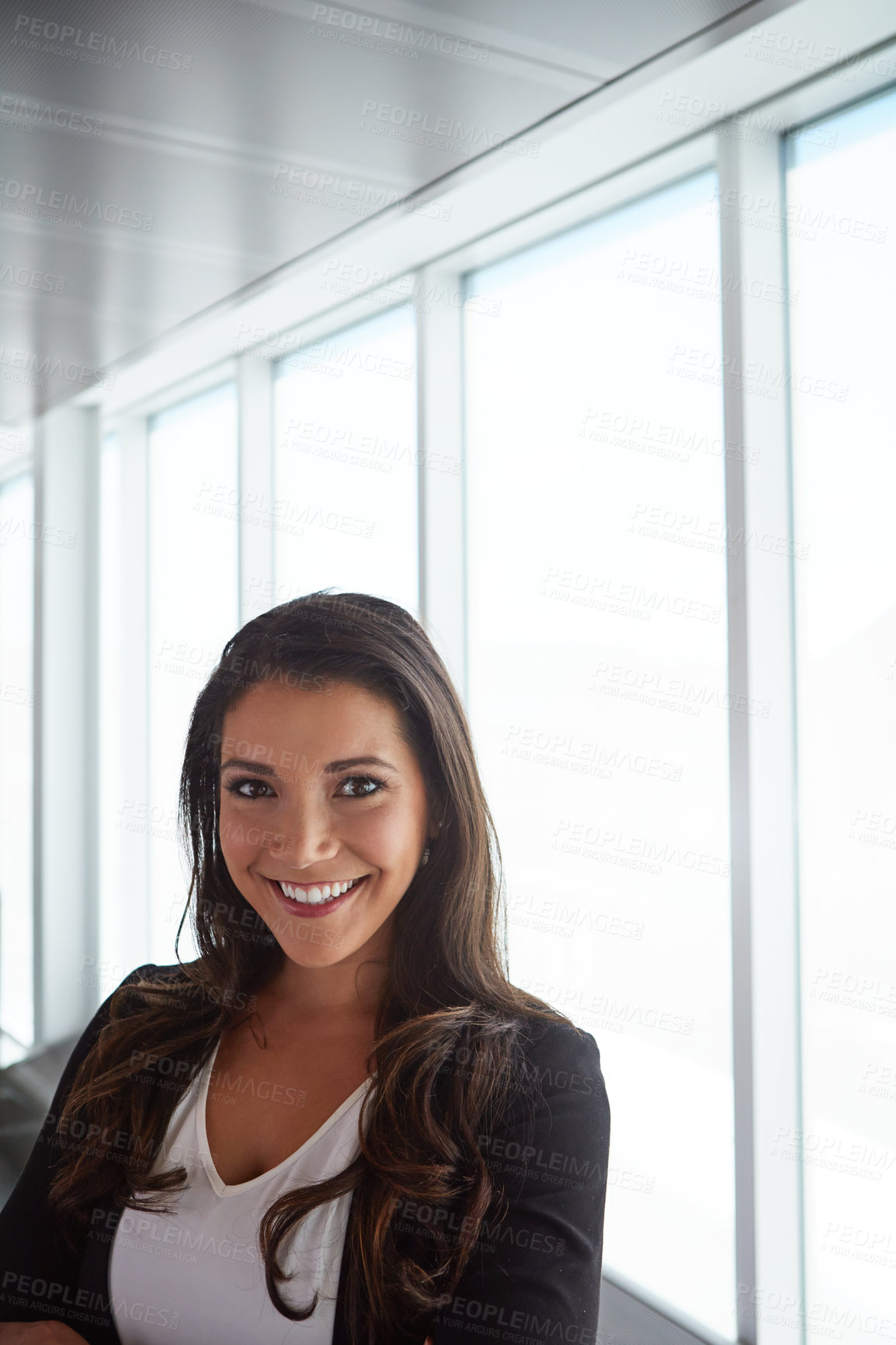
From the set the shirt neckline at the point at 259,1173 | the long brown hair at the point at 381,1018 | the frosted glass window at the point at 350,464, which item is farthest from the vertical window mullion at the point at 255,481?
the shirt neckline at the point at 259,1173

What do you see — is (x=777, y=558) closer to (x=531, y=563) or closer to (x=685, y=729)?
(x=685, y=729)

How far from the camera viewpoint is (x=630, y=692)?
7.42ft

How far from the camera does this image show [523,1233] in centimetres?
117

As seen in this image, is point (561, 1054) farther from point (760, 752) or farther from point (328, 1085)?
point (760, 752)

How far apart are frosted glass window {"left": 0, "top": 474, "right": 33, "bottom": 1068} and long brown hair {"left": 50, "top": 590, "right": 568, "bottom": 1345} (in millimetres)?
3189

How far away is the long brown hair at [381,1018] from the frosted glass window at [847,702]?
26.8 inches

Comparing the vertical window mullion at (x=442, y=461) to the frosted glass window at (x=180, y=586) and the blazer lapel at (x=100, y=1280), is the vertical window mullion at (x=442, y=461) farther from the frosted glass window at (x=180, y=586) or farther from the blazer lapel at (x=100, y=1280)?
the blazer lapel at (x=100, y=1280)

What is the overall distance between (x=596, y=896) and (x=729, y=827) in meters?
0.48

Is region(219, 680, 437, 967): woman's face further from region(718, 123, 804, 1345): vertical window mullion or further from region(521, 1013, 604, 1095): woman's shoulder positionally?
region(718, 123, 804, 1345): vertical window mullion

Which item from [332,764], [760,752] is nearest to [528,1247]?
[332,764]

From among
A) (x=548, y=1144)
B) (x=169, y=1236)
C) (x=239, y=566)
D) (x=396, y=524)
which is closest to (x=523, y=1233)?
(x=548, y=1144)

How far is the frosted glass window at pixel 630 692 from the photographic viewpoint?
6.89ft

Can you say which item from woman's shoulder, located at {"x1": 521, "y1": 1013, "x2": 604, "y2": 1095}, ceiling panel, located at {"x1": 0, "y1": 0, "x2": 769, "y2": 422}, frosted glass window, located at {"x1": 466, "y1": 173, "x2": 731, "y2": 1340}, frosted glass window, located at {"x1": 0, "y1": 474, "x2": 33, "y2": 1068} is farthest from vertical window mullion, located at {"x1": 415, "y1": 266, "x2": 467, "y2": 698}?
frosted glass window, located at {"x1": 0, "y1": 474, "x2": 33, "y2": 1068}

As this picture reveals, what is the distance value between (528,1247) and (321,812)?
0.56 metres
